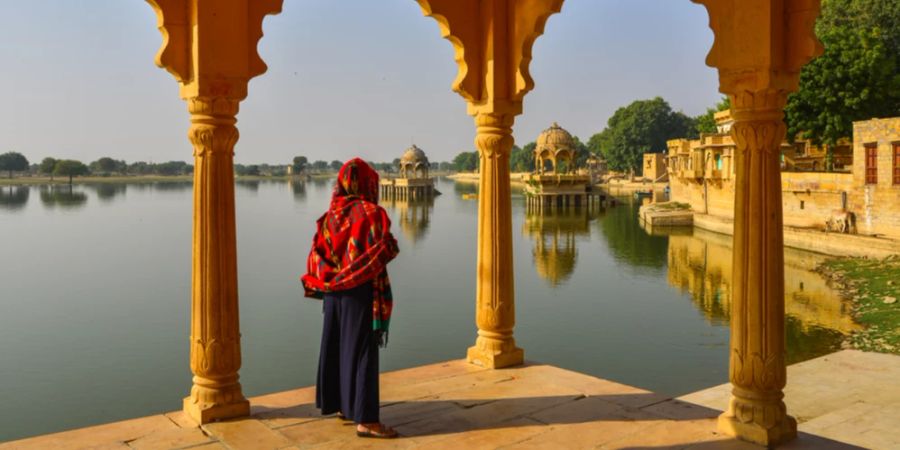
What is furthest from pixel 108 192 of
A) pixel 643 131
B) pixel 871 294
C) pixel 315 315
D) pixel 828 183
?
pixel 871 294

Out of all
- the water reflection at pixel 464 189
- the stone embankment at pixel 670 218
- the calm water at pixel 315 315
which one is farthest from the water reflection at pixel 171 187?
the stone embankment at pixel 670 218

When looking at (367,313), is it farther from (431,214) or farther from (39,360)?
(431,214)

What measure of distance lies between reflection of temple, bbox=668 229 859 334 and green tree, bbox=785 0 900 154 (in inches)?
215

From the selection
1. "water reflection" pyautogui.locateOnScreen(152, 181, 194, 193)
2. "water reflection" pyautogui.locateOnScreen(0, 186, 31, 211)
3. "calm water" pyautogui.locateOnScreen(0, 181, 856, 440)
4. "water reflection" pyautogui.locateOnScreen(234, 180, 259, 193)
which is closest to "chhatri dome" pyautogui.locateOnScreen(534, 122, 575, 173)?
"calm water" pyautogui.locateOnScreen(0, 181, 856, 440)

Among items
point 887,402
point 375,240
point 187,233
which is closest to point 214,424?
point 375,240

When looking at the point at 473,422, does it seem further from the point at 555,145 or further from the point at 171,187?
the point at 171,187

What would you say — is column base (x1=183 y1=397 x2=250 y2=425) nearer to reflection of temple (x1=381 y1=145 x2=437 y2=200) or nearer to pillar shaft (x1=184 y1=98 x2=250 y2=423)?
pillar shaft (x1=184 y1=98 x2=250 y2=423)

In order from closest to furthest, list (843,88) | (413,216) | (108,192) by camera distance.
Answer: (843,88) < (413,216) < (108,192)

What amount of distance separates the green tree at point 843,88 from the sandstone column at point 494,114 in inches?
989

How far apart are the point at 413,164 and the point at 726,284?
47634 mm

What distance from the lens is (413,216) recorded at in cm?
4844

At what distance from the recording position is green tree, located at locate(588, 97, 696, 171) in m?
71.4

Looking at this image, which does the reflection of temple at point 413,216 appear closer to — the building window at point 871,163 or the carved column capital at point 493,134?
the building window at point 871,163

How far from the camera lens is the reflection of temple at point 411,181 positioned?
65.1m
